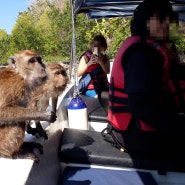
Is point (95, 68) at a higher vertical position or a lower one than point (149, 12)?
lower

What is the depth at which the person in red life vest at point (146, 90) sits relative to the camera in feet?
6.75

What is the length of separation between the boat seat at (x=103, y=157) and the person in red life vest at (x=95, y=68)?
1962 millimetres

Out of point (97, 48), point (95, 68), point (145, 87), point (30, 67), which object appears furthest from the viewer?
point (95, 68)

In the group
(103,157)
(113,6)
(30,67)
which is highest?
(113,6)

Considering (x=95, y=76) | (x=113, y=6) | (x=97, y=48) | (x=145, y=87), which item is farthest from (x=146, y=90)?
(x=113, y=6)

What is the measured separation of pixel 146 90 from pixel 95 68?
3067 millimetres

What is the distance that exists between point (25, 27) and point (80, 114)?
2496 centimetres

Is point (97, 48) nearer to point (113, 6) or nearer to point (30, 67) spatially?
point (113, 6)

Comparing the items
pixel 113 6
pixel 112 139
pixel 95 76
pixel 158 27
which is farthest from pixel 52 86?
pixel 113 6

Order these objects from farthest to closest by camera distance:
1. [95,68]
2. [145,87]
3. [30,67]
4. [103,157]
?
[95,68] < [30,67] < [103,157] < [145,87]

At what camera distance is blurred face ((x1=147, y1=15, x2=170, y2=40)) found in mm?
2209

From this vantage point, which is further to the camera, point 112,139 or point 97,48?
point 97,48

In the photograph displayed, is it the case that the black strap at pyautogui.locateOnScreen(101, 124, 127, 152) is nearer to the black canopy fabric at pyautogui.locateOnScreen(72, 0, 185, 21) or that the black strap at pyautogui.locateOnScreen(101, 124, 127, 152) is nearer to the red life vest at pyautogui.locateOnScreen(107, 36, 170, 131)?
the red life vest at pyautogui.locateOnScreen(107, 36, 170, 131)

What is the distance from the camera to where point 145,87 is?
2.02 metres
